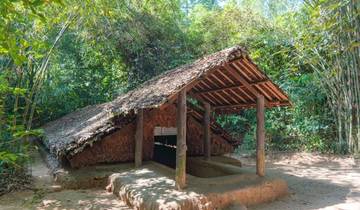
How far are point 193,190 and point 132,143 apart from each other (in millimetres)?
2534

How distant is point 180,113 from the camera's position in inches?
183

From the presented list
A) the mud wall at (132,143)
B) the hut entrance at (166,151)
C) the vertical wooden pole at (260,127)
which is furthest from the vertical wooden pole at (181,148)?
the hut entrance at (166,151)

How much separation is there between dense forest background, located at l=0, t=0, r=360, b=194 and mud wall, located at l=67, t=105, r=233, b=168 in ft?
4.28

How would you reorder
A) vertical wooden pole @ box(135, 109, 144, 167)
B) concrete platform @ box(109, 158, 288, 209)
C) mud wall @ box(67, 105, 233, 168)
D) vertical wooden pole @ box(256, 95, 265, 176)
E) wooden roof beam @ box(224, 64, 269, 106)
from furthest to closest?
vertical wooden pole @ box(135, 109, 144, 167) → mud wall @ box(67, 105, 233, 168) → vertical wooden pole @ box(256, 95, 265, 176) → wooden roof beam @ box(224, 64, 269, 106) → concrete platform @ box(109, 158, 288, 209)

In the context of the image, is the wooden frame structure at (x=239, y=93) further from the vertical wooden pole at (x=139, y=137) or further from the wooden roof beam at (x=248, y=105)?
the vertical wooden pole at (x=139, y=137)

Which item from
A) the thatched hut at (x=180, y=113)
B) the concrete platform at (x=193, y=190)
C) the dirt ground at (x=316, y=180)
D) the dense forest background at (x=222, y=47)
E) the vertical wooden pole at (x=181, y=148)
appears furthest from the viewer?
the dense forest background at (x=222, y=47)

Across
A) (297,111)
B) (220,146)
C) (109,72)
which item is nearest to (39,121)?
(109,72)

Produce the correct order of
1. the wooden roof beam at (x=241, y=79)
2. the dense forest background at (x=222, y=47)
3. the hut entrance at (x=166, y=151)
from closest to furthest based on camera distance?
the wooden roof beam at (x=241, y=79) < the dense forest background at (x=222, y=47) < the hut entrance at (x=166, y=151)

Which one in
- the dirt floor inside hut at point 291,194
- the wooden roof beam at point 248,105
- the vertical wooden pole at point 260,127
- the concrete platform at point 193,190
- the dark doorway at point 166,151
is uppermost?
the wooden roof beam at point 248,105

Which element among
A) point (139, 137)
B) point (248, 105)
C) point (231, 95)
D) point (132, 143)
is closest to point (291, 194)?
point (248, 105)

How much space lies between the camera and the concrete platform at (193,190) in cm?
407

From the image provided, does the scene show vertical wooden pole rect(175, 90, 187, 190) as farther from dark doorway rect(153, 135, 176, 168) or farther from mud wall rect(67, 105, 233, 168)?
dark doorway rect(153, 135, 176, 168)

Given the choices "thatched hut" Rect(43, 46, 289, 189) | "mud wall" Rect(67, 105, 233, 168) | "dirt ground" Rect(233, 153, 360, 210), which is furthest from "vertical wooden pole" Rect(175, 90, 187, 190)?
"mud wall" Rect(67, 105, 233, 168)

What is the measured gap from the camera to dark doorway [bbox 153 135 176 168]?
26.7 feet
